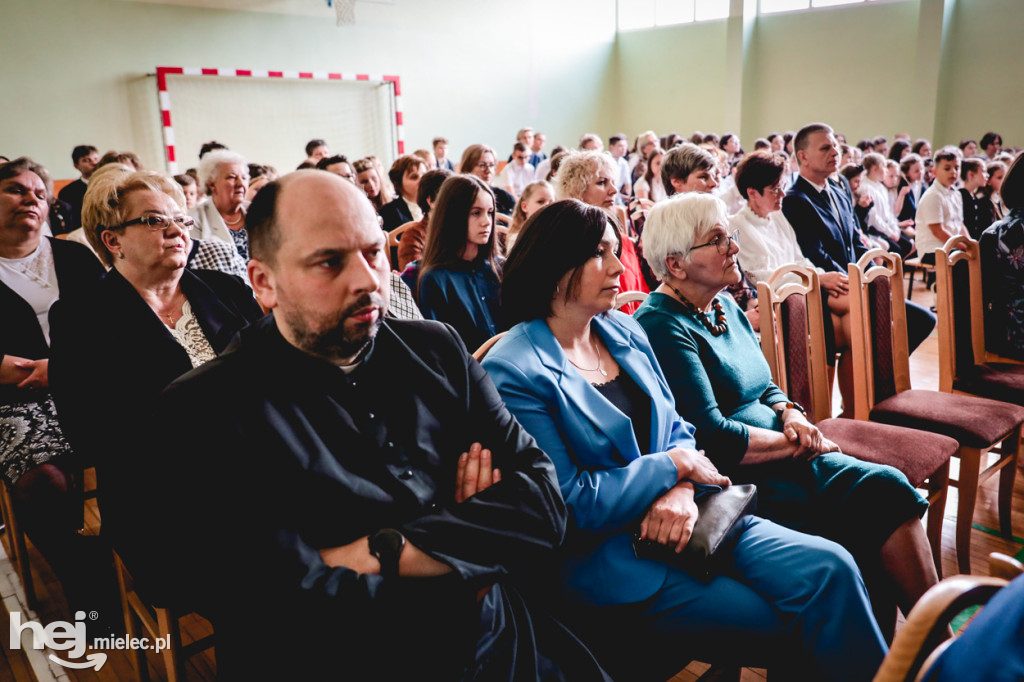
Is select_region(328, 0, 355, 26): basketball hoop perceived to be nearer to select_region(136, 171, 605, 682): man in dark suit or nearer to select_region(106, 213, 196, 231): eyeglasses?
select_region(106, 213, 196, 231): eyeglasses

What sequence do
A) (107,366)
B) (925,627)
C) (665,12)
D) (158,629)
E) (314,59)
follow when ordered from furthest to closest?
(665,12), (314,59), (107,366), (158,629), (925,627)

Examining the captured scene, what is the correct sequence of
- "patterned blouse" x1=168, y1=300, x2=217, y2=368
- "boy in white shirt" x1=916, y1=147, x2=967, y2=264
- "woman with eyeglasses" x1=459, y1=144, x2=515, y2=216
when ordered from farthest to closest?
"boy in white shirt" x1=916, y1=147, x2=967, y2=264 < "woman with eyeglasses" x1=459, y1=144, x2=515, y2=216 < "patterned blouse" x1=168, y1=300, x2=217, y2=368

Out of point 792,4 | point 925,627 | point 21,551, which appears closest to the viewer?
point 925,627

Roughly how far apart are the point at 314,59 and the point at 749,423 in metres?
9.59

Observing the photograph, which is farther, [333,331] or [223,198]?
[223,198]

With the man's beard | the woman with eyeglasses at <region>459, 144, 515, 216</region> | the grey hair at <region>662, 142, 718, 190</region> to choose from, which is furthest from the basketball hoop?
the man's beard

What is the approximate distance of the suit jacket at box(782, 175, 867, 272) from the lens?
138 inches

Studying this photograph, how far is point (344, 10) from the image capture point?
9.46m

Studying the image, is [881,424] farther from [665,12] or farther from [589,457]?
[665,12]

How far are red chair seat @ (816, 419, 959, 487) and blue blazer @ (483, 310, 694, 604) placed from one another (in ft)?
2.63

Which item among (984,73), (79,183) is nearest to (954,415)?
(79,183)

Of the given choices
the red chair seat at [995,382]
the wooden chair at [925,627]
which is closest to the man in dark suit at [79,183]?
the red chair seat at [995,382]

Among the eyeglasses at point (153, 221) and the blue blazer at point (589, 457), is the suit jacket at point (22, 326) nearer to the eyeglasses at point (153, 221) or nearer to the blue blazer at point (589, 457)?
the eyeglasses at point (153, 221)

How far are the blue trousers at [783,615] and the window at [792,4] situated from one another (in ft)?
41.1
